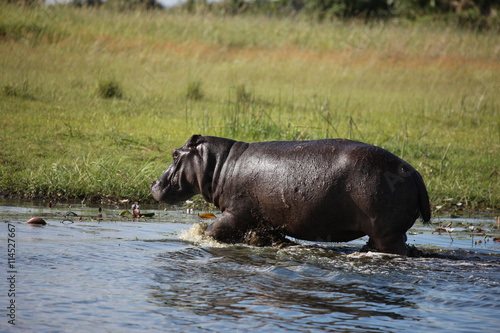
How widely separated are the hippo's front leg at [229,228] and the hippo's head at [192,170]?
408mm

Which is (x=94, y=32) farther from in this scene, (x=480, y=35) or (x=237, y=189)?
(x=237, y=189)

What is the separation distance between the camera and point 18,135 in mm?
9281

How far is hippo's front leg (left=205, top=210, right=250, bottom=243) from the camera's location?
5.71m

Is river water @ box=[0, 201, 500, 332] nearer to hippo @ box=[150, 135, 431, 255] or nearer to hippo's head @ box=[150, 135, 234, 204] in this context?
hippo @ box=[150, 135, 431, 255]

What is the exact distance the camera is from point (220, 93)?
13406 millimetres

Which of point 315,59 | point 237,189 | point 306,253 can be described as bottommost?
point 306,253

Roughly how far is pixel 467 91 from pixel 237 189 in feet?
32.4

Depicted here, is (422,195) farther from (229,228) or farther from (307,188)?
(229,228)

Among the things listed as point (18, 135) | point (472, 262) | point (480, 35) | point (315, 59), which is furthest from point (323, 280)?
point (480, 35)

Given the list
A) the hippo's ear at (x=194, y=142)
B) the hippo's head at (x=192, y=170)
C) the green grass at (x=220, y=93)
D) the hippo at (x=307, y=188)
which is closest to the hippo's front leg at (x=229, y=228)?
the hippo at (x=307, y=188)

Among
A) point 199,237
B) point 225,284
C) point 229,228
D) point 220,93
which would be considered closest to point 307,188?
point 229,228

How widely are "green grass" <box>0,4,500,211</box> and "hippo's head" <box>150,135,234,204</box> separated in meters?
1.38

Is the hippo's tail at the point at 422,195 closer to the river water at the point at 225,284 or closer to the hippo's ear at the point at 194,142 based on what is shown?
the river water at the point at 225,284

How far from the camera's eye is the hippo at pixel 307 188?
5.07 metres
